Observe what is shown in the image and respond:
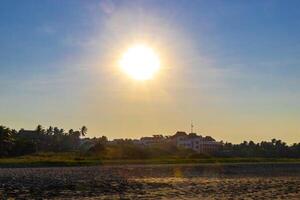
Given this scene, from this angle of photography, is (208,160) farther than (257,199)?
Yes

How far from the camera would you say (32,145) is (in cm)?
16988

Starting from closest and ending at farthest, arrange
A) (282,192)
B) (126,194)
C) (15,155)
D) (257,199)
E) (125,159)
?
(257,199) → (126,194) → (282,192) → (15,155) → (125,159)

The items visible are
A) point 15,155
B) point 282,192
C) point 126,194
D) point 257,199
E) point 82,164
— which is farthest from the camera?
point 15,155

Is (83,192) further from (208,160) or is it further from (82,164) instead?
(208,160)

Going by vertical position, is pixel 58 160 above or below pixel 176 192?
above

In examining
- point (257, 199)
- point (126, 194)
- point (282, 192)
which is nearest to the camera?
point (257, 199)

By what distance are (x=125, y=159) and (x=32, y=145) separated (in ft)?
103

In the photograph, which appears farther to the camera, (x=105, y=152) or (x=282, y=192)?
(x=105, y=152)

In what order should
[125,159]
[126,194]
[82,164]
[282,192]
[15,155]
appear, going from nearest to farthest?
[126,194] < [282,192] < [82,164] < [15,155] < [125,159]

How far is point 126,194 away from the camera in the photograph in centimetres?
4725

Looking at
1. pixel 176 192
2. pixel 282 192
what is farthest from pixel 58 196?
pixel 282 192

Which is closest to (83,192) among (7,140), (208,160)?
(7,140)

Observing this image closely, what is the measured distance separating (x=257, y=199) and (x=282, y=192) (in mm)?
Result: 8231

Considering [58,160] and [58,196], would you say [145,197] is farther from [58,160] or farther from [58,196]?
[58,160]
